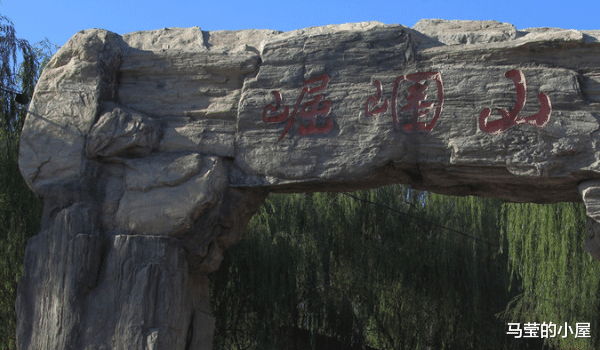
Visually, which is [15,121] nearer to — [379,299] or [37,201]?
[37,201]

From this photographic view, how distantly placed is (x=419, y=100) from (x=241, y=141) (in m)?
0.93

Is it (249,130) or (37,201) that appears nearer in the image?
(249,130)

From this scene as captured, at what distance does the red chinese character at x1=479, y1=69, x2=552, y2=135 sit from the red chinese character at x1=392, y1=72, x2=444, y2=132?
23 cm

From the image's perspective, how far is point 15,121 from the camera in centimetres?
504

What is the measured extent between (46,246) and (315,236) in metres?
3.34

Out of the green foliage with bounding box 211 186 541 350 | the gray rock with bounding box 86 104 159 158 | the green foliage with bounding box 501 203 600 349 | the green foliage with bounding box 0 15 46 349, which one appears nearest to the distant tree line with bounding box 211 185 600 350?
the green foliage with bounding box 211 186 541 350

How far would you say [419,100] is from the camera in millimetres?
3234

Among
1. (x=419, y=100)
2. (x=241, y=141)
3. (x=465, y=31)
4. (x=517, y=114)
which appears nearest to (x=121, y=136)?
(x=241, y=141)

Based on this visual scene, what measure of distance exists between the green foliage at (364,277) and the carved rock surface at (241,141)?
2272 millimetres

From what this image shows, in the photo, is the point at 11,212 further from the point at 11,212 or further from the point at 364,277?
the point at 364,277

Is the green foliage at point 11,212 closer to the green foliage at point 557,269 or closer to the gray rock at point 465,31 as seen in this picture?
the gray rock at point 465,31

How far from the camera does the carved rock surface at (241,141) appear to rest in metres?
3.10

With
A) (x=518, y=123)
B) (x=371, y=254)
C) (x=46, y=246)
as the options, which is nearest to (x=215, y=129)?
(x=46, y=246)

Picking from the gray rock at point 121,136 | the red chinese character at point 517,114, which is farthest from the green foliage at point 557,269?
the gray rock at point 121,136
